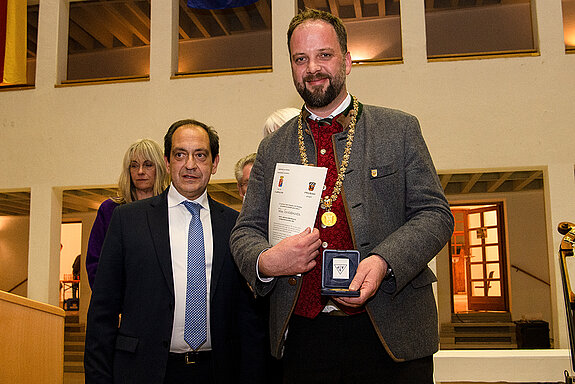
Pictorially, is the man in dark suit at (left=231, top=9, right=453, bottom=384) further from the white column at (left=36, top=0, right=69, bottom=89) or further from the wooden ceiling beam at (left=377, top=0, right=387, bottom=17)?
the wooden ceiling beam at (left=377, top=0, right=387, bottom=17)

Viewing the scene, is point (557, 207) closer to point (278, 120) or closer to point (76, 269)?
Result: point (278, 120)

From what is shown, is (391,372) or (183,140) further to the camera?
(183,140)

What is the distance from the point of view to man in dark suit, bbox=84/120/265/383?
1963 millimetres

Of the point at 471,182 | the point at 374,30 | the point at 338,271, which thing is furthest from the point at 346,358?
the point at 374,30

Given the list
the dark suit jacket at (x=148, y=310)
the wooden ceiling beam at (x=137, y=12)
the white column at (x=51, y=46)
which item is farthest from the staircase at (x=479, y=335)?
the dark suit jacket at (x=148, y=310)

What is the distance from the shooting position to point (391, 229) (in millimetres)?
1330

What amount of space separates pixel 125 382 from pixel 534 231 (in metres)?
9.29

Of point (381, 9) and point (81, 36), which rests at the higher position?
point (381, 9)

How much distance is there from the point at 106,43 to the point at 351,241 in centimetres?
1077

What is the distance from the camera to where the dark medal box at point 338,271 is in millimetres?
1178

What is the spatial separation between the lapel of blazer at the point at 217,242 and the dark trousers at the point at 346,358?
81 centimetres

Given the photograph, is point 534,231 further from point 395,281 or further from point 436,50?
point 395,281

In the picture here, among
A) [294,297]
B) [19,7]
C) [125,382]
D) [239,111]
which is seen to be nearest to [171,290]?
[125,382]

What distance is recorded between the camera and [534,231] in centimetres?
982
